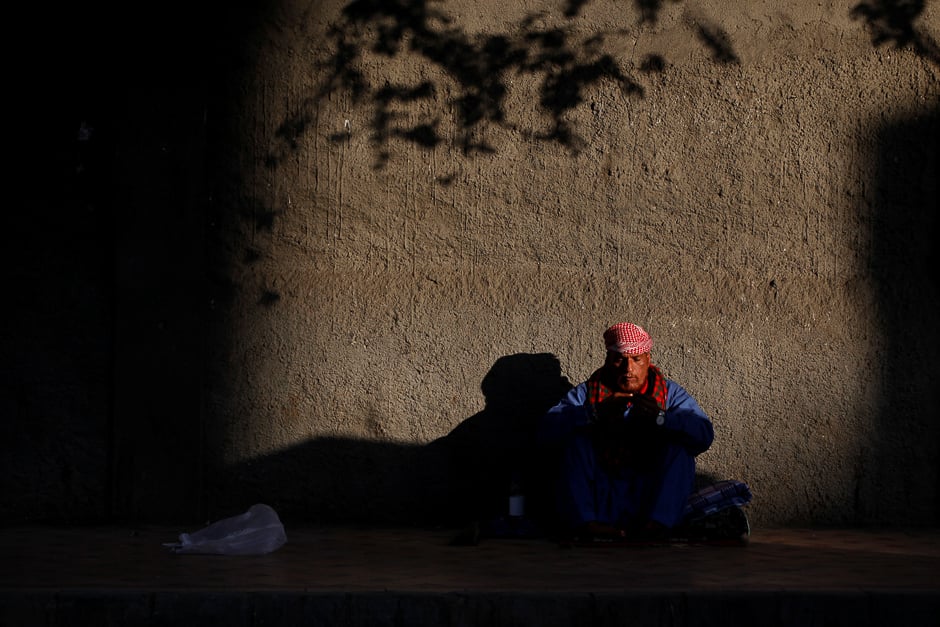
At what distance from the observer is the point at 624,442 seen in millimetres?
6086

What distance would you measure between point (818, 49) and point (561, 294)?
1898 mm

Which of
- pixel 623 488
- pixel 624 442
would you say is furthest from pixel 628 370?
pixel 623 488

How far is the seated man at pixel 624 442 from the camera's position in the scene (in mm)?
5914

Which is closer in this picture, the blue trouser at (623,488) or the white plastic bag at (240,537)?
the white plastic bag at (240,537)

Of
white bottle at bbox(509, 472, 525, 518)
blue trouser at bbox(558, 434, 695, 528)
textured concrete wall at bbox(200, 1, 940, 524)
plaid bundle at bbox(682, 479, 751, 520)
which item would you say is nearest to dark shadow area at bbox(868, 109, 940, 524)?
textured concrete wall at bbox(200, 1, 940, 524)

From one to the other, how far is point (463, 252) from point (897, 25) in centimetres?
262

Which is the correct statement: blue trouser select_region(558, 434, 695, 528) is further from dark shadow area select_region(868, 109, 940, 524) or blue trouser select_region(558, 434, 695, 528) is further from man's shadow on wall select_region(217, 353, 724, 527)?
dark shadow area select_region(868, 109, 940, 524)

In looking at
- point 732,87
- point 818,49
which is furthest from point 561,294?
point 818,49

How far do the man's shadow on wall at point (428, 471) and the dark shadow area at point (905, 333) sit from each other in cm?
171

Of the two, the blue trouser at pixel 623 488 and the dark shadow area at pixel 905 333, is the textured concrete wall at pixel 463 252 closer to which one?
the dark shadow area at pixel 905 333

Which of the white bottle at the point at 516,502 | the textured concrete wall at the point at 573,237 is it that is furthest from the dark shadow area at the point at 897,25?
the white bottle at the point at 516,502

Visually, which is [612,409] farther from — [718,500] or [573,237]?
[573,237]

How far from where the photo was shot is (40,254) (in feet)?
20.8

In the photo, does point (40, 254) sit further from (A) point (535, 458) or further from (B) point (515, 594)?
(B) point (515, 594)
